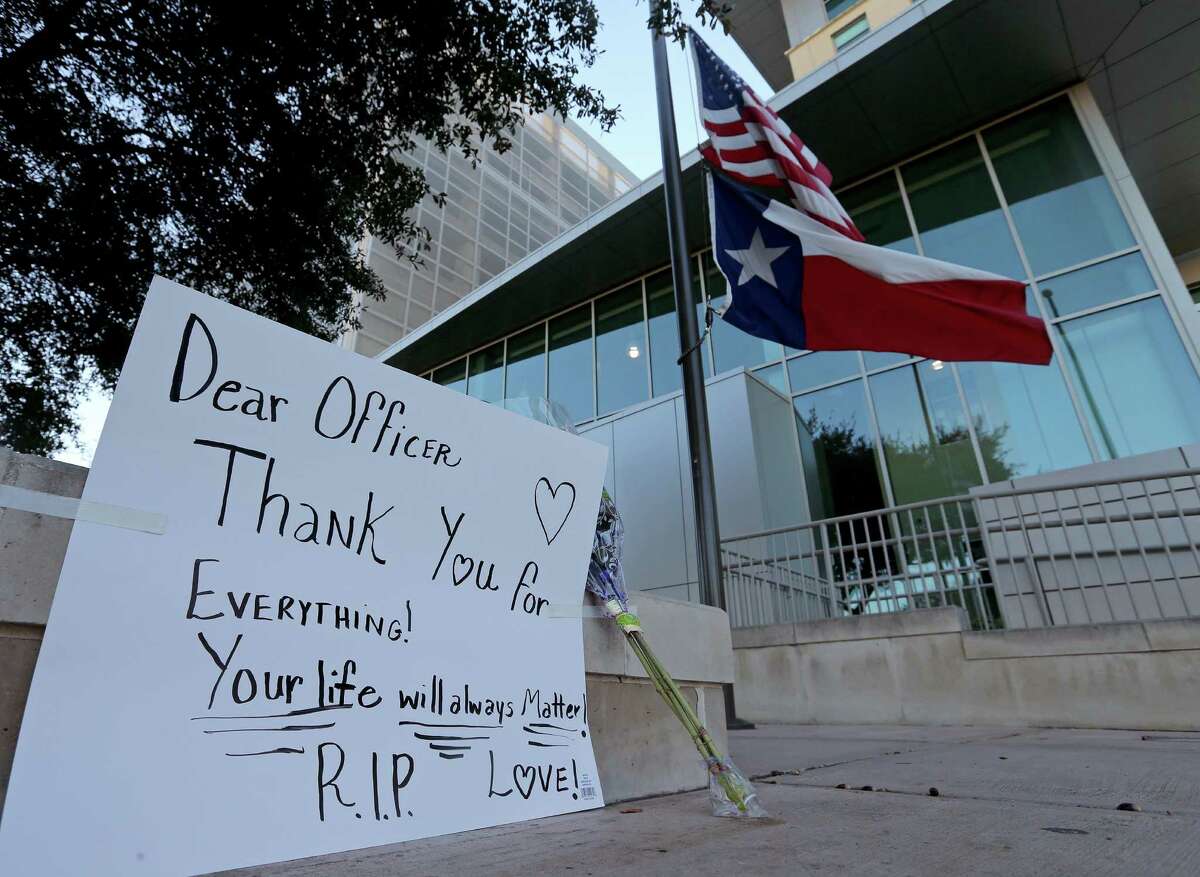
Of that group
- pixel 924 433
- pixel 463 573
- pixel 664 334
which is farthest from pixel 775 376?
pixel 463 573

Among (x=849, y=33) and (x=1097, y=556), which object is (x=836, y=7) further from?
(x=1097, y=556)

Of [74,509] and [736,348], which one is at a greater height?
[736,348]

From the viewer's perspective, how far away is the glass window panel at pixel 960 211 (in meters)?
9.20

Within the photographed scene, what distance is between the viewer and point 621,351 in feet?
41.8

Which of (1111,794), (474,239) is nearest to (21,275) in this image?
(1111,794)

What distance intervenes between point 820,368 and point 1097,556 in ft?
16.4

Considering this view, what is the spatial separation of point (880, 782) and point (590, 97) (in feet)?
20.2

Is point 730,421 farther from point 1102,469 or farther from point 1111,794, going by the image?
point 1111,794

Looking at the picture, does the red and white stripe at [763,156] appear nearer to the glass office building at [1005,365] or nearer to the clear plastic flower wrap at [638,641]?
the glass office building at [1005,365]

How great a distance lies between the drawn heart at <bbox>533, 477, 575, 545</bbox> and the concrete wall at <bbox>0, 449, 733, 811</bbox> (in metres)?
0.33

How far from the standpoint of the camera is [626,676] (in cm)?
212

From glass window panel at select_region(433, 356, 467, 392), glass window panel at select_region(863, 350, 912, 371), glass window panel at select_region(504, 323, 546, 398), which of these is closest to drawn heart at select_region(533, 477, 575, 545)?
glass window panel at select_region(863, 350, 912, 371)

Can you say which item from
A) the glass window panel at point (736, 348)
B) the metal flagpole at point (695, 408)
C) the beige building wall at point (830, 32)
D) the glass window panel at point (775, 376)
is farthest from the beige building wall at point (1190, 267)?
the metal flagpole at point (695, 408)

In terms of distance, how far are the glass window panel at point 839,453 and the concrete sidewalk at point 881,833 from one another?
638cm
